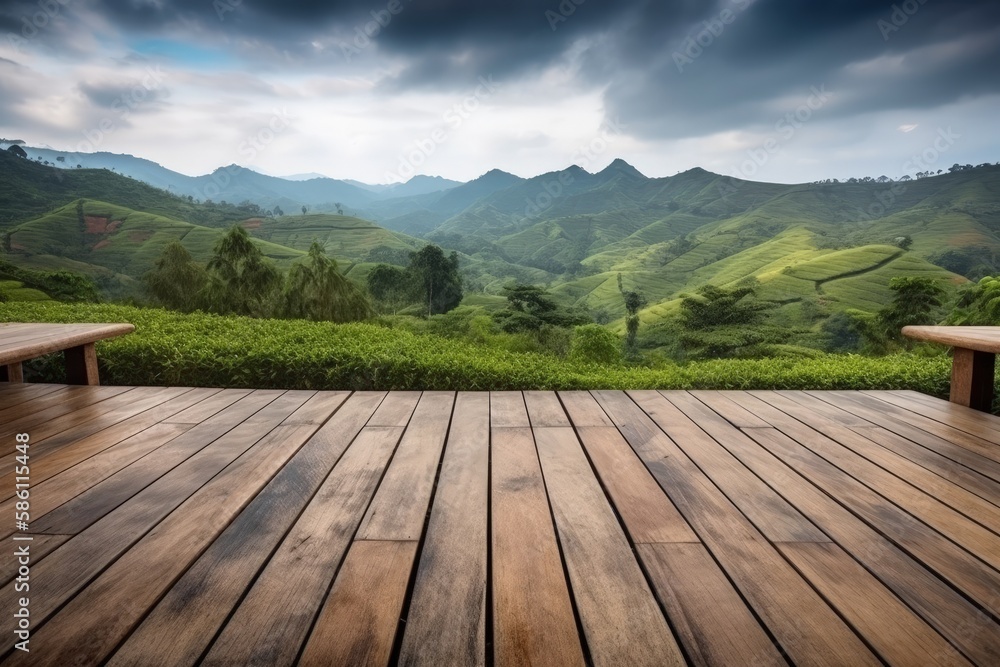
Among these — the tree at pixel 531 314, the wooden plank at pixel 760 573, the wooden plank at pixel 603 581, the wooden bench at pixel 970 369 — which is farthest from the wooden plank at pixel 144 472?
the tree at pixel 531 314

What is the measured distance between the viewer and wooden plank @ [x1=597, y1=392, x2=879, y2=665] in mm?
915

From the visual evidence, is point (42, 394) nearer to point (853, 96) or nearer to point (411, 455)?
point (411, 455)

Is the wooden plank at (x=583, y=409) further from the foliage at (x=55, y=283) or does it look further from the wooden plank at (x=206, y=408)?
the foliage at (x=55, y=283)

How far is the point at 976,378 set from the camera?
2648mm

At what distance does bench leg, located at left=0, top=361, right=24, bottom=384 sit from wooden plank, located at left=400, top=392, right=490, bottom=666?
9.83 feet

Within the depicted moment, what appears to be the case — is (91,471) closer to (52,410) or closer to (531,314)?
(52,410)

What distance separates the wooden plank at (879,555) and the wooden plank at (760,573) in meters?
0.20

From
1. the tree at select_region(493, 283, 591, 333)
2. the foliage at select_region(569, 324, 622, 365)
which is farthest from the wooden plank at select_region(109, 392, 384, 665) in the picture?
the tree at select_region(493, 283, 591, 333)

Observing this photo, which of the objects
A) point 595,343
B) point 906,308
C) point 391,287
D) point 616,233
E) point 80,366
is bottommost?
point 595,343

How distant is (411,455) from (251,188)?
142 m

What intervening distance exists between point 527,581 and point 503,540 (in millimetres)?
187

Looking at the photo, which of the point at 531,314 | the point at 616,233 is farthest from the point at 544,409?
the point at 616,233

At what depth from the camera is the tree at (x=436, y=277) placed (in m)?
31.9

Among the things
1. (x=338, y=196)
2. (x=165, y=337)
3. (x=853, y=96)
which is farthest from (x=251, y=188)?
(x=165, y=337)
